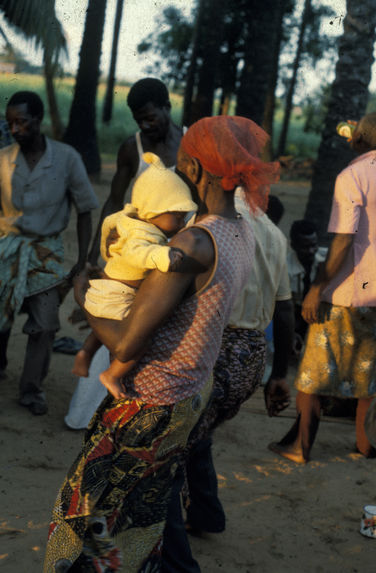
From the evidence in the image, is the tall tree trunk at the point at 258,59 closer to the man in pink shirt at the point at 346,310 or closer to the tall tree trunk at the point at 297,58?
the man in pink shirt at the point at 346,310

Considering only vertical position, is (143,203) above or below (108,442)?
above

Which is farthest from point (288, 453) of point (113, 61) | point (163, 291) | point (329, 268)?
point (113, 61)

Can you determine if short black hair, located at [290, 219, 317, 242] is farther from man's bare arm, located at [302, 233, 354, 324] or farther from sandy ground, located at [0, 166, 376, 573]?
man's bare arm, located at [302, 233, 354, 324]

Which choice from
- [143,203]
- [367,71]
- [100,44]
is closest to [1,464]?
[143,203]

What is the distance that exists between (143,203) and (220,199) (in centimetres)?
27

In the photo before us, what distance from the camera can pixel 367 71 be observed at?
26.3ft

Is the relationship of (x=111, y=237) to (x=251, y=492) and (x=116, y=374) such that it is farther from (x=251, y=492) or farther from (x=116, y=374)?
(x=251, y=492)

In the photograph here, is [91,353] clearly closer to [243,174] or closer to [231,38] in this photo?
[243,174]

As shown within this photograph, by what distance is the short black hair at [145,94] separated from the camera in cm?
390

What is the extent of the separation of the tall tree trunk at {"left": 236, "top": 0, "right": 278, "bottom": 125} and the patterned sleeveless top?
32.5ft

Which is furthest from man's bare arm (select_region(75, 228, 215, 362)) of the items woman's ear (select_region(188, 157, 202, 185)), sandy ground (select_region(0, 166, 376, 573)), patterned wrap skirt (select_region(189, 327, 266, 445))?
sandy ground (select_region(0, 166, 376, 573))

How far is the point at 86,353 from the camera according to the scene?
2533 mm

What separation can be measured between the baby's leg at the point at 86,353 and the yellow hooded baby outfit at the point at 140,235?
11.7 inches

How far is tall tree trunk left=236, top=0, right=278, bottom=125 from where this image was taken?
11.4 meters
